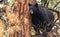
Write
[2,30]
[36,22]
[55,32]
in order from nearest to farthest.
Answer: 1. [2,30]
2. [55,32]
3. [36,22]

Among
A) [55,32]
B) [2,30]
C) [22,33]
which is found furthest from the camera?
[55,32]

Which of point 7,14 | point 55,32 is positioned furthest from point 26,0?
point 55,32

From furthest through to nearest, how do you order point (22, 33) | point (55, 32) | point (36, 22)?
point (36, 22), point (55, 32), point (22, 33)

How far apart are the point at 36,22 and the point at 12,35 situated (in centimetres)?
199

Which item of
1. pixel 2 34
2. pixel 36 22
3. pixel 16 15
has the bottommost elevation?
pixel 36 22

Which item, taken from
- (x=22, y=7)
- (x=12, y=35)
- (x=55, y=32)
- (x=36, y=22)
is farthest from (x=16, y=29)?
(x=36, y=22)

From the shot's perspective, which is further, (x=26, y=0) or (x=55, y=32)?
(x=55, y=32)

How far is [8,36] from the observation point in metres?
4.55

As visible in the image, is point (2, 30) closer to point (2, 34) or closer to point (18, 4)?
point (2, 34)

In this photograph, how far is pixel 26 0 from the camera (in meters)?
4.46

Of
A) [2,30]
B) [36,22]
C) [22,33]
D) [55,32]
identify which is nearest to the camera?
[2,30]

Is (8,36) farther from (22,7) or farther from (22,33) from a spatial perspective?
(22,7)

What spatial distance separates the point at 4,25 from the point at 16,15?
316 mm

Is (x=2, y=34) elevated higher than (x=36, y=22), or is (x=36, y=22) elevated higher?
(x=2, y=34)
